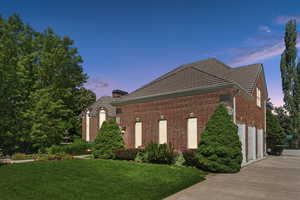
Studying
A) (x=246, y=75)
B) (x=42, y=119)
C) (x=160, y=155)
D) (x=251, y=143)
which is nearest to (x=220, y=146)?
(x=160, y=155)

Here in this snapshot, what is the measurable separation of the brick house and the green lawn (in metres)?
5.92

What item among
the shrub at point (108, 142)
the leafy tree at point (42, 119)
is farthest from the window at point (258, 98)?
the leafy tree at point (42, 119)

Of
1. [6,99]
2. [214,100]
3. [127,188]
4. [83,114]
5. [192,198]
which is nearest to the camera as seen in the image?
[192,198]

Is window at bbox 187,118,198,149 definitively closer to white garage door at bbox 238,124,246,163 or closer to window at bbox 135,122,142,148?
white garage door at bbox 238,124,246,163

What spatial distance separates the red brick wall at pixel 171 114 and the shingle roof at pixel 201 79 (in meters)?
0.81

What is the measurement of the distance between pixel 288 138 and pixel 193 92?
100 feet

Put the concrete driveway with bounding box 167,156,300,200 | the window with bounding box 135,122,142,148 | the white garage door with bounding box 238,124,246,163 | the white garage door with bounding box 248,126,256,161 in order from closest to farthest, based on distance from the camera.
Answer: the concrete driveway with bounding box 167,156,300,200 → the white garage door with bounding box 238,124,246,163 → the white garage door with bounding box 248,126,256,161 → the window with bounding box 135,122,142,148

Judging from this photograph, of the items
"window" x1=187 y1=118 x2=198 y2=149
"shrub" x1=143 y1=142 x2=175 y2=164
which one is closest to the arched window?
"window" x1=187 y1=118 x2=198 y2=149

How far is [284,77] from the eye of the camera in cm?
3425

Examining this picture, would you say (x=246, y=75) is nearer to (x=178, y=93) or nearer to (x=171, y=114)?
(x=178, y=93)

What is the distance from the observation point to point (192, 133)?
16.9 meters

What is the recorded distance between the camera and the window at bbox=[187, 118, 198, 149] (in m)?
16.7

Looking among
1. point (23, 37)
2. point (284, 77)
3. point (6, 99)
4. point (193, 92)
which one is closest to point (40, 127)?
point (6, 99)

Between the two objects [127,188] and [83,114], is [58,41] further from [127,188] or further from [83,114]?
[127,188]
